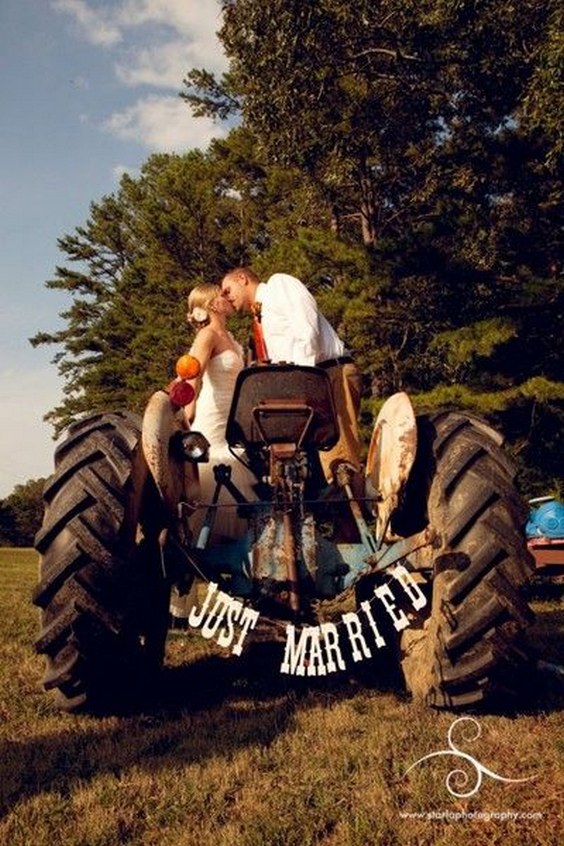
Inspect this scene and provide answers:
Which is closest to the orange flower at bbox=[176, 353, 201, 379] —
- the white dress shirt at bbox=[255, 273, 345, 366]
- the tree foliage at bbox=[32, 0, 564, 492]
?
the white dress shirt at bbox=[255, 273, 345, 366]

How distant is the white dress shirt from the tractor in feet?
2.19

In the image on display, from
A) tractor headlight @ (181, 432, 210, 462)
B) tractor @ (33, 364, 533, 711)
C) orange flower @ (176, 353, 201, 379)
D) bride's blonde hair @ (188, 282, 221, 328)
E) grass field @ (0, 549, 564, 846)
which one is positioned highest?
bride's blonde hair @ (188, 282, 221, 328)

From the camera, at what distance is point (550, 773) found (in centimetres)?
275

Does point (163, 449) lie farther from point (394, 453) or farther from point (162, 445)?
point (394, 453)

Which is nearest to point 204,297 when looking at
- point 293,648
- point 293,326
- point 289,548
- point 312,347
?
point 293,326

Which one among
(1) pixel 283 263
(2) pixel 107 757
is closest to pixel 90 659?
(2) pixel 107 757

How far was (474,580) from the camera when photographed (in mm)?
3143

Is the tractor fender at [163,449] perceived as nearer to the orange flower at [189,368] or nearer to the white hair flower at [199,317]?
the orange flower at [189,368]

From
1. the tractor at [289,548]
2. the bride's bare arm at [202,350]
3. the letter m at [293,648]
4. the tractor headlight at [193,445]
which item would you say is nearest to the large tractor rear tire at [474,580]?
the tractor at [289,548]

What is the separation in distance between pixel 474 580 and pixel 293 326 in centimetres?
179

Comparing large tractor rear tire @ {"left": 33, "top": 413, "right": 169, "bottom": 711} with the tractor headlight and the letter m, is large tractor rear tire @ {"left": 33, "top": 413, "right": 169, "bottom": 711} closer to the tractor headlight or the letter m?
the tractor headlight

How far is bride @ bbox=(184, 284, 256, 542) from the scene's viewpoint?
4.01 metres

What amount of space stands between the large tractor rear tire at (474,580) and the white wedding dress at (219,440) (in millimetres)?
1043

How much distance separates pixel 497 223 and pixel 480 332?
7.49 feet
